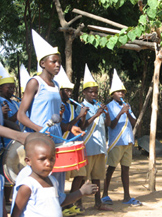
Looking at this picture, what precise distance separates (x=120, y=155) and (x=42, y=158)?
3.10 metres

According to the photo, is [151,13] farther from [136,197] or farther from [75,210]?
[75,210]

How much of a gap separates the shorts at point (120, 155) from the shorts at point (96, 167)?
11.3 inches

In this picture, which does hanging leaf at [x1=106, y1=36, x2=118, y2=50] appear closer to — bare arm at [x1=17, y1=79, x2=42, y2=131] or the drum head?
bare arm at [x1=17, y1=79, x2=42, y2=131]

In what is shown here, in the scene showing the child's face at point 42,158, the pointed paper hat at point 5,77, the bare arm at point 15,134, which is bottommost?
the child's face at point 42,158

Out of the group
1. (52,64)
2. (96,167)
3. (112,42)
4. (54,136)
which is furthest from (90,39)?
(54,136)

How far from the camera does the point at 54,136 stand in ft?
10.5

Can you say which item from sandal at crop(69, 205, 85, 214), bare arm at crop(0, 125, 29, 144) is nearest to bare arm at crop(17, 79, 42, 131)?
bare arm at crop(0, 125, 29, 144)

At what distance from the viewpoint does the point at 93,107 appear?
5.13 meters

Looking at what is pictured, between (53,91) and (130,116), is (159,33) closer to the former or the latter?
(130,116)

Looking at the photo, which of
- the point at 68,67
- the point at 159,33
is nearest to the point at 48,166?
the point at 159,33

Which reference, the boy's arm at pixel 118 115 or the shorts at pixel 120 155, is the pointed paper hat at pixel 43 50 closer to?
the boy's arm at pixel 118 115

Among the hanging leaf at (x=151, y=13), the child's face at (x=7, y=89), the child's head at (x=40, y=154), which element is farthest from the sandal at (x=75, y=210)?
the hanging leaf at (x=151, y=13)

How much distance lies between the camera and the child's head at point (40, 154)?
2377 mm

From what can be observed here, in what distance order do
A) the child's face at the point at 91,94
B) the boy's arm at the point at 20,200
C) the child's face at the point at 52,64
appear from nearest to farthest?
the boy's arm at the point at 20,200 < the child's face at the point at 52,64 < the child's face at the point at 91,94
